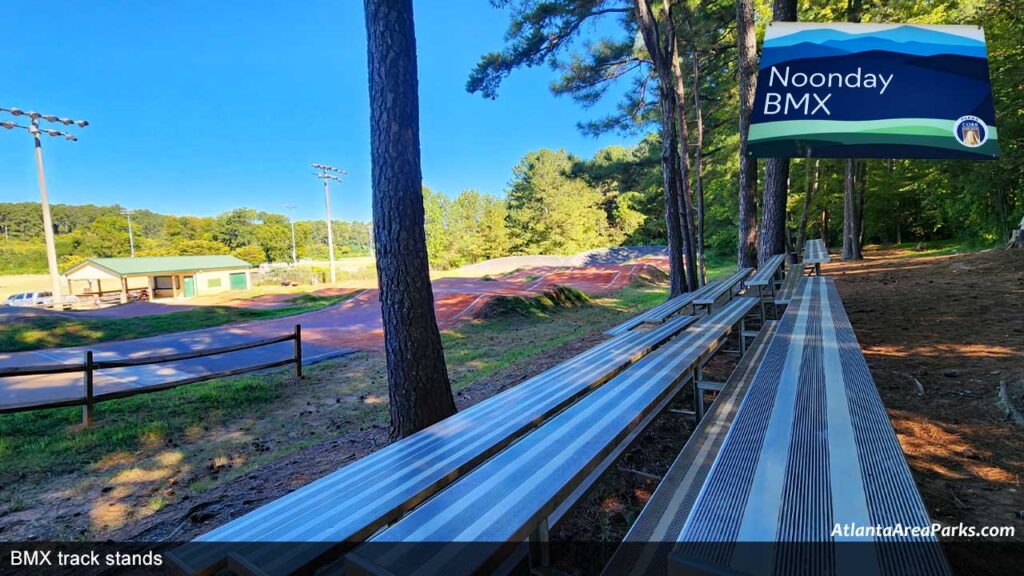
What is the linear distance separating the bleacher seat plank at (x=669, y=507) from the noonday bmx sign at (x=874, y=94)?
1.79 meters

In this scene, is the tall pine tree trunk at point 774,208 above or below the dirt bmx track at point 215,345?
above

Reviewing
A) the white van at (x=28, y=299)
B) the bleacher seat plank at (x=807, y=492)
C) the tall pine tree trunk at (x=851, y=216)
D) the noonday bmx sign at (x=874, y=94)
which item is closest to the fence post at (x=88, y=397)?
the bleacher seat plank at (x=807, y=492)

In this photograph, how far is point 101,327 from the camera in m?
11.9

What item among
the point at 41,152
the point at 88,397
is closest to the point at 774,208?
the point at 88,397

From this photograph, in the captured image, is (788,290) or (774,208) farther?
(774,208)

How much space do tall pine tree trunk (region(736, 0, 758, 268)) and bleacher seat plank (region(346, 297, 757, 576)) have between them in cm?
689

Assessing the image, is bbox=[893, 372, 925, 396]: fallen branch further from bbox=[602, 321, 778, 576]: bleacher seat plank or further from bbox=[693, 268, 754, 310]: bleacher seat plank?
bbox=[602, 321, 778, 576]: bleacher seat plank

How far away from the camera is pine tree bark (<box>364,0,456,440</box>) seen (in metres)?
3.15

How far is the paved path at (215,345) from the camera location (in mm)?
6742

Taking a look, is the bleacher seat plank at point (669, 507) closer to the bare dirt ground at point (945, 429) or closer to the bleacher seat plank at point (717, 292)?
the bare dirt ground at point (945, 429)

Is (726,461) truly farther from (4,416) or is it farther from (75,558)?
(4,416)

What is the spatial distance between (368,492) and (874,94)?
11.4 ft

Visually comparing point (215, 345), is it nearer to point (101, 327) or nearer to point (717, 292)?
point (101, 327)

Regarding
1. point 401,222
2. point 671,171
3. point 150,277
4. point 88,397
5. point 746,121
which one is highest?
point 746,121
